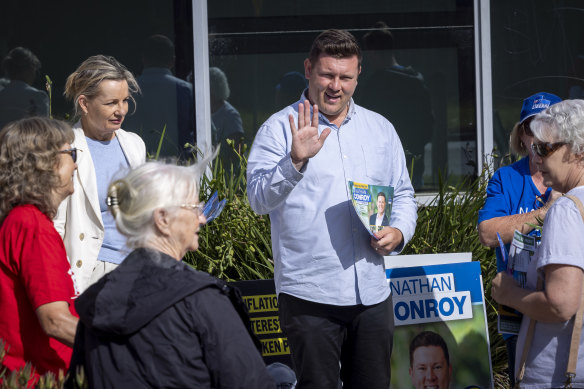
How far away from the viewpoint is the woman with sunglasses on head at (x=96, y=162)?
354 centimetres

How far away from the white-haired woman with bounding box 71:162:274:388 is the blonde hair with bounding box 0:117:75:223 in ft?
1.60

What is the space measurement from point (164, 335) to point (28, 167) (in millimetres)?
838

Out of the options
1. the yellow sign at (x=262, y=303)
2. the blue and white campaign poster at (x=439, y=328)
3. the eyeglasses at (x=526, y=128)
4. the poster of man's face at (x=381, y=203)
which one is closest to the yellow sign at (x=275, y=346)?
the yellow sign at (x=262, y=303)

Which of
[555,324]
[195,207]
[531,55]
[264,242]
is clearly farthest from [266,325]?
[531,55]

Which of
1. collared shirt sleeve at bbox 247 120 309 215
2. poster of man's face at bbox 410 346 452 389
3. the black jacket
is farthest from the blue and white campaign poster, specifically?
the black jacket

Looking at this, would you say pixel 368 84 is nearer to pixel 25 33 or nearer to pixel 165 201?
pixel 25 33

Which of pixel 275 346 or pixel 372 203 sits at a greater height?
pixel 372 203

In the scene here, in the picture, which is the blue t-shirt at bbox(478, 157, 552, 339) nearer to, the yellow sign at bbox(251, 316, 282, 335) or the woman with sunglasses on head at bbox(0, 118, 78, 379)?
the yellow sign at bbox(251, 316, 282, 335)

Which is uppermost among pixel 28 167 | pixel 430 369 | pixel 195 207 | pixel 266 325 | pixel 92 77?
pixel 92 77

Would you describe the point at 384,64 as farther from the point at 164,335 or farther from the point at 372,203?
the point at 164,335

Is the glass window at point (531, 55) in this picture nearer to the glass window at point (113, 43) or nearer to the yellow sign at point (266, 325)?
the glass window at point (113, 43)

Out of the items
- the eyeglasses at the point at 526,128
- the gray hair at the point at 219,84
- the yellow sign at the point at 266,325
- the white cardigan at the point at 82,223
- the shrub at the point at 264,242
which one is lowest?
the yellow sign at the point at 266,325

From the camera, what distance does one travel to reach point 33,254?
240 cm

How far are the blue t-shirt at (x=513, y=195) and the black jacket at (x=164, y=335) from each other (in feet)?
6.26
